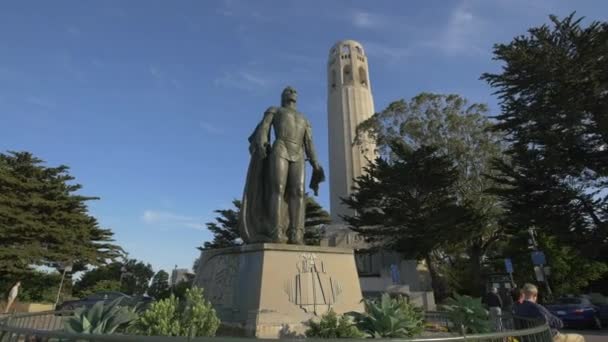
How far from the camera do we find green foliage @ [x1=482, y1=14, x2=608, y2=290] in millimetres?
16156

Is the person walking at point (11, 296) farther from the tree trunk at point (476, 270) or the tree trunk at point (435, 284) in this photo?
the tree trunk at point (476, 270)

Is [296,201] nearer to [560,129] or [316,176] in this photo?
[316,176]

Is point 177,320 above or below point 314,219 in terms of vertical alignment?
below

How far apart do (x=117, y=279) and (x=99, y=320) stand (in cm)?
4378

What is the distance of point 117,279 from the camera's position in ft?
139

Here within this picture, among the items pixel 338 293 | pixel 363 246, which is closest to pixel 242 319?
pixel 338 293

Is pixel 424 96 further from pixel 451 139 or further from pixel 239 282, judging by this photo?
pixel 239 282

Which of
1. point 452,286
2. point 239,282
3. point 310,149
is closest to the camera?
point 239,282

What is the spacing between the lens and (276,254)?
5586mm

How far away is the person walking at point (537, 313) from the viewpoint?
17.7 ft

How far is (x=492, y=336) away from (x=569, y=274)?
1030 inches

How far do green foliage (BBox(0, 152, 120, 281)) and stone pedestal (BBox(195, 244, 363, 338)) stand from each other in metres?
25.0

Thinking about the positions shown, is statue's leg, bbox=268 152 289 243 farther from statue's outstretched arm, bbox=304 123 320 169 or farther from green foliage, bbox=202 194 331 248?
green foliage, bbox=202 194 331 248

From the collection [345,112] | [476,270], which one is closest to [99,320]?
[476,270]
